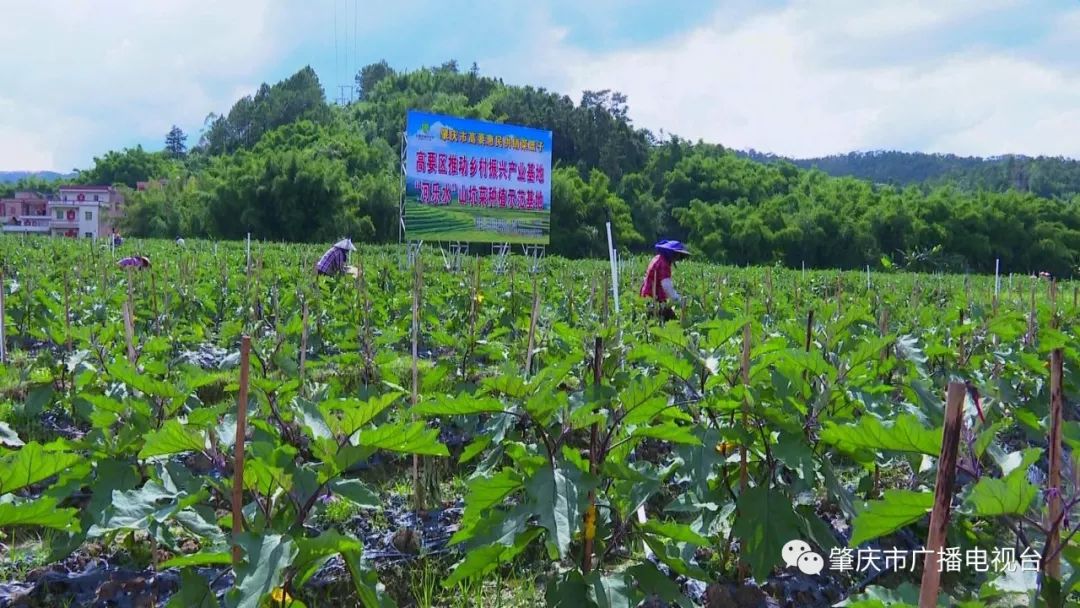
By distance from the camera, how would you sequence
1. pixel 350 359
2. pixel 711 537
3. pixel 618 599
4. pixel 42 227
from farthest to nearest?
pixel 42 227 → pixel 350 359 → pixel 711 537 → pixel 618 599

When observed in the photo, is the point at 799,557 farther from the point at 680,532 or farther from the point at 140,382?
the point at 140,382

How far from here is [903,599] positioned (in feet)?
4.76

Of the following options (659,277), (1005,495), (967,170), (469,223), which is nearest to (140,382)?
(1005,495)

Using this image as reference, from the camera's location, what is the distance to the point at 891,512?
138 centimetres

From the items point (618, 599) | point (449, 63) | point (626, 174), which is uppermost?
point (449, 63)

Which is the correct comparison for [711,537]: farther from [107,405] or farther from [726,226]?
[726,226]

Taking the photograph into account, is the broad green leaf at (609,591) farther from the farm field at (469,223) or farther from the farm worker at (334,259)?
the farm field at (469,223)

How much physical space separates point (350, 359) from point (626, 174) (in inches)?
2111

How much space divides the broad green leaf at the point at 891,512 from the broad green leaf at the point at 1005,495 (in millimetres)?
90

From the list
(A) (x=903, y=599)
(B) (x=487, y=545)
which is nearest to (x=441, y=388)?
(B) (x=487, y=545)

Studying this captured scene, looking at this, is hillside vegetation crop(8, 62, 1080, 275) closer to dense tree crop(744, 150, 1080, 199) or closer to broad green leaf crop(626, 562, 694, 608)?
dense tree crop(744, 150, 1080, 199)

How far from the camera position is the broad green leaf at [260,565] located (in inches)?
58.4

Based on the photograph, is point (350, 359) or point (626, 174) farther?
point (626, 174)

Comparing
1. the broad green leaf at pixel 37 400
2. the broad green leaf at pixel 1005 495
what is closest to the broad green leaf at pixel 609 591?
the broad green leaf at pixel 1005 495
